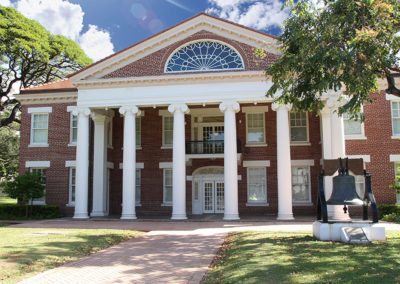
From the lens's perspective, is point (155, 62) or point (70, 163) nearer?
point (155, 62)

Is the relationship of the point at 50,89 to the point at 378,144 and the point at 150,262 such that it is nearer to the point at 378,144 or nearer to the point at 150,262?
the point at 378,144

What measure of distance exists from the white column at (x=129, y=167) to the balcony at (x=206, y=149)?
3788mm

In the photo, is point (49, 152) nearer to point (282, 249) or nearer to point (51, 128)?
point (51, 128)

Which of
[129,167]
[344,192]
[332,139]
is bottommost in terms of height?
[344,192]

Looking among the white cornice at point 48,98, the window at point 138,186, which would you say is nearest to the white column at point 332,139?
the window at point 138,186

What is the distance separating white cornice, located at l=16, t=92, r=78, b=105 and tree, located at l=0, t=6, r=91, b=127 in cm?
748

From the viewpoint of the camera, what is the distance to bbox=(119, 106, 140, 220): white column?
79.0 feet

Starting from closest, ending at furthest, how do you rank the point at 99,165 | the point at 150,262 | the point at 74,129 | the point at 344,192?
the point at 150,262
the point at 344,192
the point at 99,165
the point at 74,129

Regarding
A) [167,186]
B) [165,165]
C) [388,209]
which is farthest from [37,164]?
[388,209]

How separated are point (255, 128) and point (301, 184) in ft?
14.0

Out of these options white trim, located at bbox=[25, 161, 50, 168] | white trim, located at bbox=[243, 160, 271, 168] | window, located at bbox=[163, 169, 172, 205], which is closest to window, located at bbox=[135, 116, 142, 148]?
window, located at bbox=[163, 169, 172, 205]

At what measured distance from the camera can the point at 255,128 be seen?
2762 centimetres

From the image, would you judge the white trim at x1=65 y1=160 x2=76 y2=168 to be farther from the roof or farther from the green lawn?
the green lawn

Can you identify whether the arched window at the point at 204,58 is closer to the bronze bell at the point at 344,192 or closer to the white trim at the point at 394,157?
the white trim at the point at 394,157
